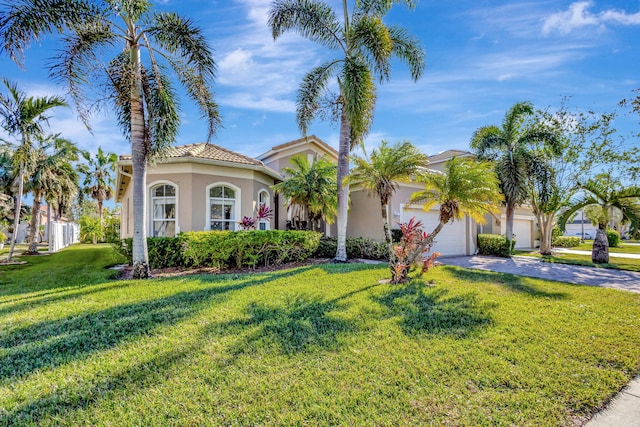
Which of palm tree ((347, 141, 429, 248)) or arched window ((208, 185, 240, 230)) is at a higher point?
palm tree ((347, 141, 429, 248))

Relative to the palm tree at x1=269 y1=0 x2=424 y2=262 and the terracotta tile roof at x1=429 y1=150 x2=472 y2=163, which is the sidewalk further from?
the terracotta tile roof at x1=429 y1=150 x2=472 y2=163

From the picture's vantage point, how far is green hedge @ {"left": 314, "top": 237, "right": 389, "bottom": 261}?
45.4 ft

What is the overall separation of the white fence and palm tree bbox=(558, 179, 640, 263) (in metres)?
34.9

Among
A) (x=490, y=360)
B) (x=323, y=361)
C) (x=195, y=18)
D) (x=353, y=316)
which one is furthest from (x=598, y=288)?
(x=195, y=18)

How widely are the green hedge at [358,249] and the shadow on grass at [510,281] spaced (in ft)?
12.0

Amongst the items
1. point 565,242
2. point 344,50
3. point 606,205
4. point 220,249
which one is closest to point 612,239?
point 565,242

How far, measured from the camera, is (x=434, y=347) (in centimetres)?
433

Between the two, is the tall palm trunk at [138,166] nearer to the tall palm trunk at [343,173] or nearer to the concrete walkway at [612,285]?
the tall palm trunk at [343,173]

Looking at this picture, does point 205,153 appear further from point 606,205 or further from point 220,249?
point 606,205

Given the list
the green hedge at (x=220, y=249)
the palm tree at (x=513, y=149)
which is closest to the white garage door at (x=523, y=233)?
the palm tree at (x=513, y=149)

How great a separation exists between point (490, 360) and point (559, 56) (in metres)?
11.2

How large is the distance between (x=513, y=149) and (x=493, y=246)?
5834mm

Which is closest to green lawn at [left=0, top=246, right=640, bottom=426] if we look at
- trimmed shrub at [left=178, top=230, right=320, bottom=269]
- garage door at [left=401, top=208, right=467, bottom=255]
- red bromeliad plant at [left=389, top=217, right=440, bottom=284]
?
red bromeliad plant at [left=389, top=217, right=440, bottom=284]

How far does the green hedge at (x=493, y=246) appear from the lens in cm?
1712
